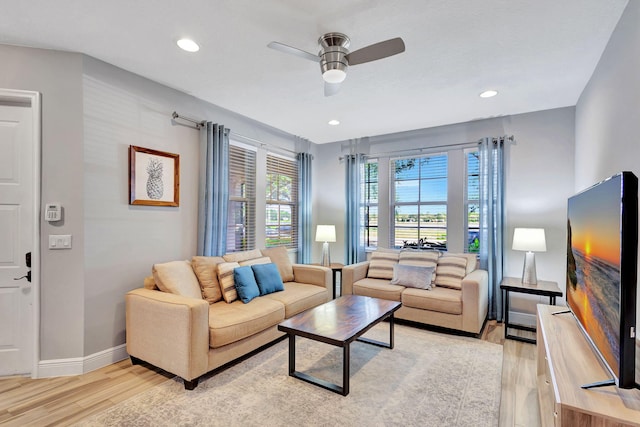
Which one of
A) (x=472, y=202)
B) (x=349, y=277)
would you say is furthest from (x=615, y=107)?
(x=349, y=277)

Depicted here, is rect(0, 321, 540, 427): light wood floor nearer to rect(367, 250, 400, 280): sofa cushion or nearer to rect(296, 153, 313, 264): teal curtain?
rect(367, 250, 400, 280): sofa cushion

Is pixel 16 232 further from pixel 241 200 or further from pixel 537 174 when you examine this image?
pixel 537 174

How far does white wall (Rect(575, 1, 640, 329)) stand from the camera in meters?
1.79

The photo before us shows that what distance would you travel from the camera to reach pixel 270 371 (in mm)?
2611

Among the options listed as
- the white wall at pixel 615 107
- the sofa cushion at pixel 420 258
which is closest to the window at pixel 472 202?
the sofa cushion at pixel 420 258

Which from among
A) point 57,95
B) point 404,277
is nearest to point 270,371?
point 404,277

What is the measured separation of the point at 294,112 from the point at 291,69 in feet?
3.77

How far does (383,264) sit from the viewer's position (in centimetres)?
430

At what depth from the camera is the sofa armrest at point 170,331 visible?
229 cm

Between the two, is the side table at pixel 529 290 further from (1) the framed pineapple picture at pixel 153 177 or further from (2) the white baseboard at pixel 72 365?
(2) the white baseboard at pixel 72 365

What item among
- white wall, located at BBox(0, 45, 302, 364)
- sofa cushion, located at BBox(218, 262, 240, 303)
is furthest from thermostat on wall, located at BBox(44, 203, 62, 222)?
sofa cushion, located at BBox(218, 262, 240, 303)

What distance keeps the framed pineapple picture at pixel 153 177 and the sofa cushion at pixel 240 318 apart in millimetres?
1215

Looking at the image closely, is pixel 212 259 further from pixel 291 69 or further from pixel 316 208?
pixel 316 208

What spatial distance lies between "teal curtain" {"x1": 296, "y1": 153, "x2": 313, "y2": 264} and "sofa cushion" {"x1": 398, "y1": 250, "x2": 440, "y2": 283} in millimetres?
1610
